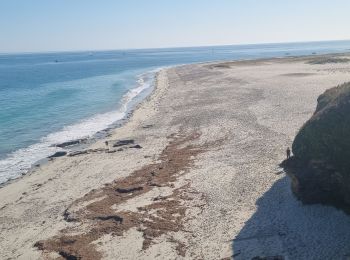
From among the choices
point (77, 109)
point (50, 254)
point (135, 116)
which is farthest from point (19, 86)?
point (50, 254)

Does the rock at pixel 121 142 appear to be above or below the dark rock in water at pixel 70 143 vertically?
above

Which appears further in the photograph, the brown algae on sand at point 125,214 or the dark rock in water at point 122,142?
the dark rock in water at point 122,142

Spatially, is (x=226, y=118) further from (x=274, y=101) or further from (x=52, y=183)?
(x=52, y=183)

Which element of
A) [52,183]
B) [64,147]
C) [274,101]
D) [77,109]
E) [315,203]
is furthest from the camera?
[77,109]

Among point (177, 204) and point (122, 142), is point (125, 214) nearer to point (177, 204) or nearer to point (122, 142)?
point (177, 204)

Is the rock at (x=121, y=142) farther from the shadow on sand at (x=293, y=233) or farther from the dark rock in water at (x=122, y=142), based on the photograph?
the shadow on sand at (x=293, y=233)

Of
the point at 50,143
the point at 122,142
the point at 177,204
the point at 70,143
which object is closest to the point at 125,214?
the point at 177,204

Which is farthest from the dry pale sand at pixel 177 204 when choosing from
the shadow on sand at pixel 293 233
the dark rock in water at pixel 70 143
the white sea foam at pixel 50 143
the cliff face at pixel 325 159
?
the dark rock in water at pixel 70 143
